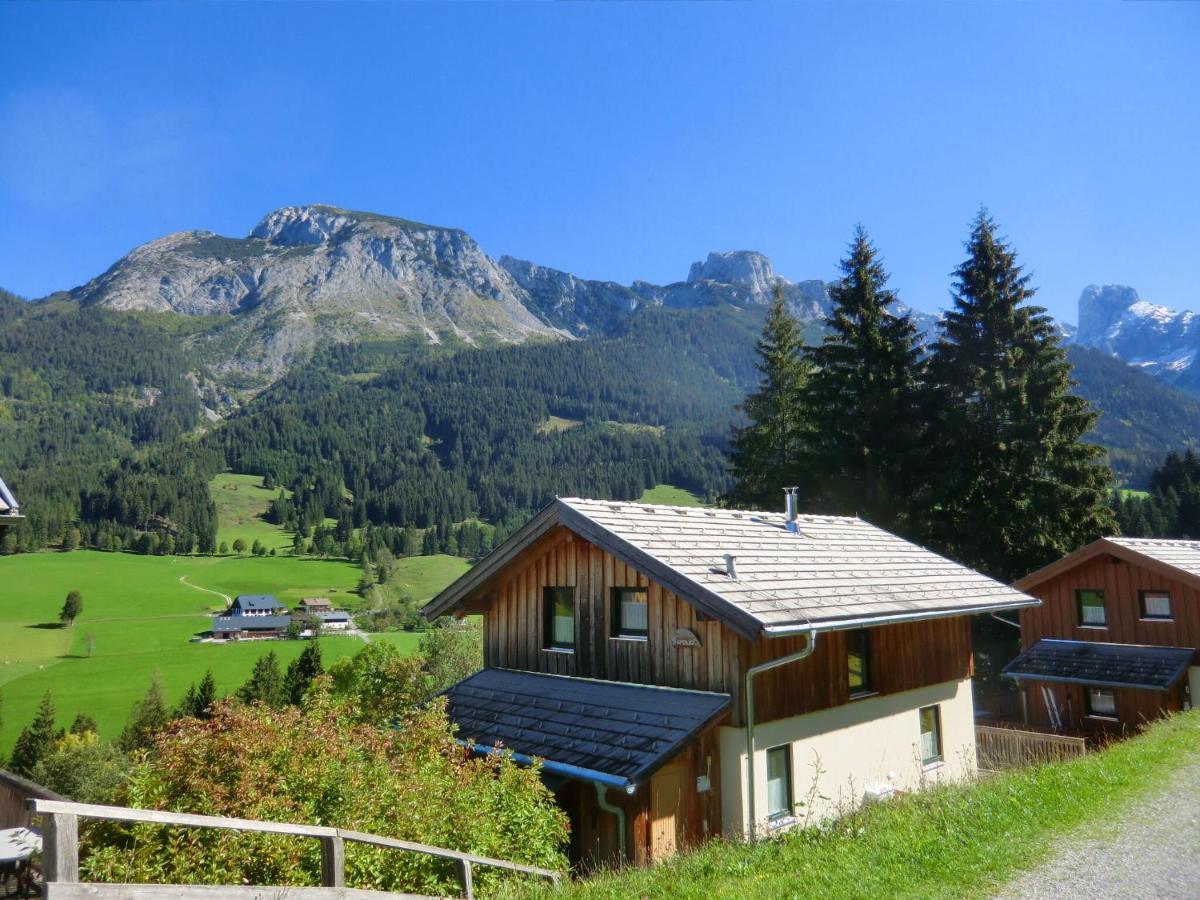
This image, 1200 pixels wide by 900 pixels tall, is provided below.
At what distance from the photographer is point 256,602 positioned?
360ft

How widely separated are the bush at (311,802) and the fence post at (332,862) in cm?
169

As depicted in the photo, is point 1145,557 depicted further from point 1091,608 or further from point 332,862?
point 332,862

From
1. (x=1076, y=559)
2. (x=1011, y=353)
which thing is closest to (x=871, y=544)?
(x=1076, y=559)

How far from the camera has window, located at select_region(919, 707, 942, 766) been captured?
16172mm

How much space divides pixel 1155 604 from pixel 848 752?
1770 centimetres

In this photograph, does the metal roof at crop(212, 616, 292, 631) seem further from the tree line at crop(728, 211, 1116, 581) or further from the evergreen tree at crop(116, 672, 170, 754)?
the tree line at crop(728, 211, 1116, 581)

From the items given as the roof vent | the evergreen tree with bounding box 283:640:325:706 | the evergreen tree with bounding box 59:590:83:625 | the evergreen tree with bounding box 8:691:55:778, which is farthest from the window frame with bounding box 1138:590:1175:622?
the evergreen tree with bounding box 59:590:83:625

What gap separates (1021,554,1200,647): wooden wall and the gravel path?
59.0ft

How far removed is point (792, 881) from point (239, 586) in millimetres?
134480

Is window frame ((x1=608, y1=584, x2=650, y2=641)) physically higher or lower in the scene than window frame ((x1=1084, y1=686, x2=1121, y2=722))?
higher

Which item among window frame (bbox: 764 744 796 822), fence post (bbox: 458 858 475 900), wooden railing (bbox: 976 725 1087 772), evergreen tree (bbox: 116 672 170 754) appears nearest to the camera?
fence post (bbox: 458 858 475 900)

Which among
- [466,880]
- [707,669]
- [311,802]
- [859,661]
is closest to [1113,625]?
[859,661]

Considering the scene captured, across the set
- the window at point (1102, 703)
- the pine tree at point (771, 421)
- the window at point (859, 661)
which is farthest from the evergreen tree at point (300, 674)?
the window at point (859, 661)

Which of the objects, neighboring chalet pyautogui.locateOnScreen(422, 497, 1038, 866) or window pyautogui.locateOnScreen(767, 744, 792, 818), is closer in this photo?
neighboring chalet pyautogui.locateOnScreen(422, 497, 1038, 866)
